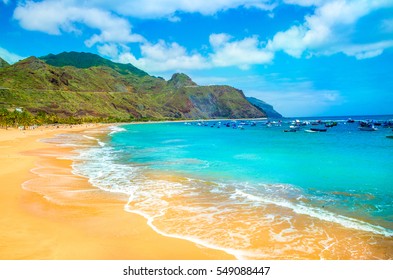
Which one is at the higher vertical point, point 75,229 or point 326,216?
point 75,229

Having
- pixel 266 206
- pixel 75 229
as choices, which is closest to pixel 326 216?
pixel 266 206

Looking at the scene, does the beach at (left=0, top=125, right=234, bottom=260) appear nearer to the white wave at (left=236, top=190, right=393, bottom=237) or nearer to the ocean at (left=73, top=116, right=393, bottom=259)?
the ocean at (left=73, top=116, right=393, bottom=259)

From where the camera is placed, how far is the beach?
8117 millimetres

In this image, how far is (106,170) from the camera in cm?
2222

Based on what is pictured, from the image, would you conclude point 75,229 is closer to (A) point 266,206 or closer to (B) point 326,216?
(A) point 266,206

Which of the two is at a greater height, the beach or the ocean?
the beach

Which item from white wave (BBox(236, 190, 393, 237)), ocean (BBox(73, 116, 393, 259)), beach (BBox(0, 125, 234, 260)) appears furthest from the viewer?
white wave (BBox(236, 190, 393, 237))

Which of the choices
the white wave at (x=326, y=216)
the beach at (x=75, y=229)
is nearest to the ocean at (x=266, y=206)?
the white wave at (x=326, y=216)

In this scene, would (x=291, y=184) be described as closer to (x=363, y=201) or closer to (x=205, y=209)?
(x=363, y=201)

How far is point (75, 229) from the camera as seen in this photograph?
9.90 m

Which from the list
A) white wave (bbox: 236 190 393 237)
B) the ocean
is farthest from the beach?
white wave (bbox: 236 190 393 237)

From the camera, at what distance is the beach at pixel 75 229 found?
320 inches
